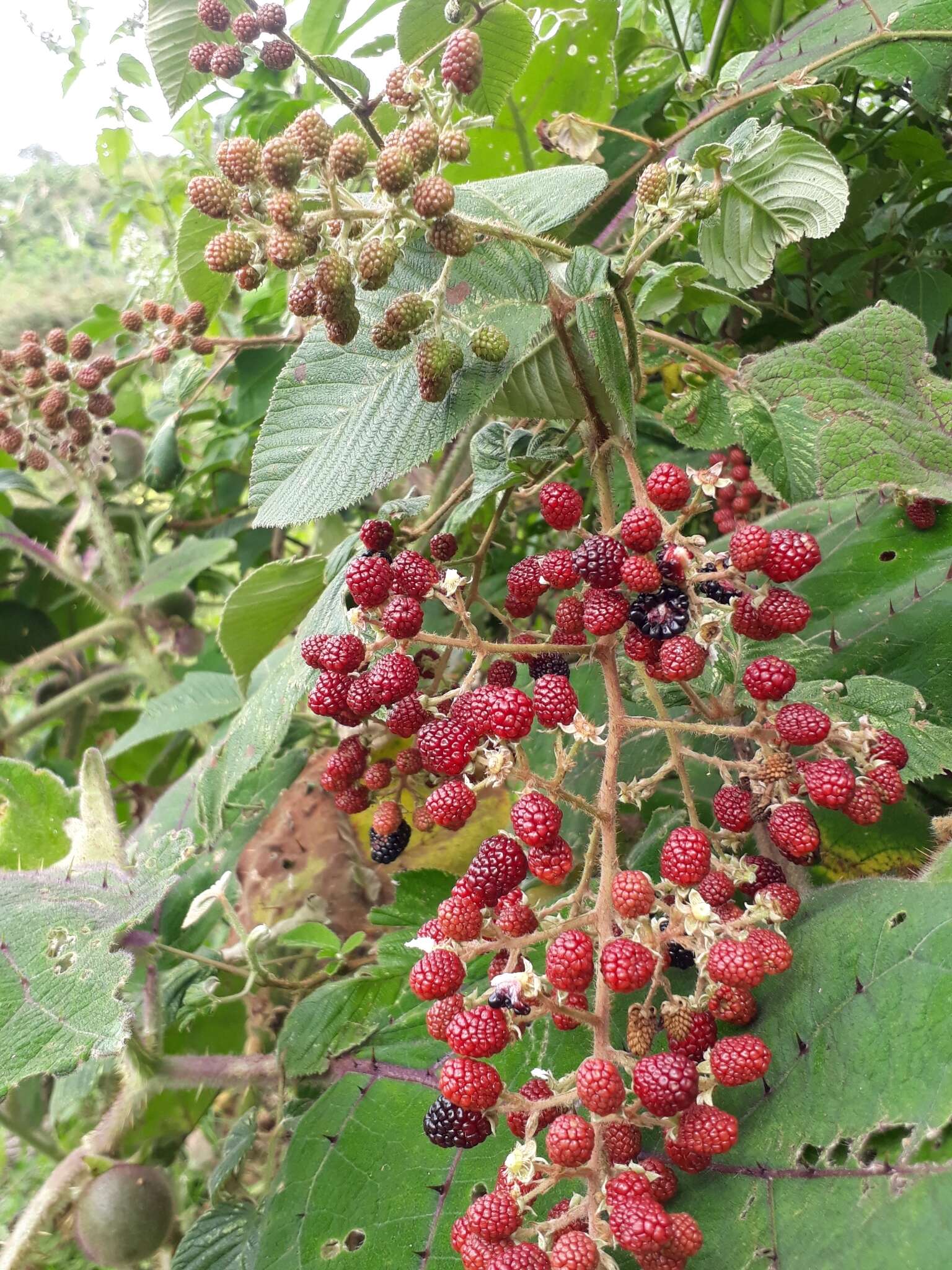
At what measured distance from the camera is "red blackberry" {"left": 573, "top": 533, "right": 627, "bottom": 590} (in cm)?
65

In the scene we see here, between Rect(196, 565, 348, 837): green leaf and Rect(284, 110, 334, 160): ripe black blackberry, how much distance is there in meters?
0.38

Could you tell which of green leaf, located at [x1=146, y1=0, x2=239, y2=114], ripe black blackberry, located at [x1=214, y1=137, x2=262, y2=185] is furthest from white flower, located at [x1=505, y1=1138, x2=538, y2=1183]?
green leaf, located at [x1=146, y1=0, x2=239, y2=114]

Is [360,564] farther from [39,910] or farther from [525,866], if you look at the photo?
[39,910]

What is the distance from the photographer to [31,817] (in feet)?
3.83

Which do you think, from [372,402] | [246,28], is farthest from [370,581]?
[246,28]

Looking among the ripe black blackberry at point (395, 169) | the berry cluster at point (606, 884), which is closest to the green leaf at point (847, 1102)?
the berry cluster at point (606, 884)

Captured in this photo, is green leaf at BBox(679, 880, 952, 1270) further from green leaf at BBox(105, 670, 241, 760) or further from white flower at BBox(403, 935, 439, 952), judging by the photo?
green leaf at BBox(105, 670, 241, 760)

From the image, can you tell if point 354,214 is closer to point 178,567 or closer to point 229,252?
point 229,252

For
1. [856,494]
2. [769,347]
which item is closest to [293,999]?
[856,494]

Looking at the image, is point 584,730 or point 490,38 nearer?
point 584,730

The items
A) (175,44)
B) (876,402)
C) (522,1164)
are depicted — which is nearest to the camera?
(522,1164)

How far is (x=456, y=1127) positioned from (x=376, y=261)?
584 millimetres

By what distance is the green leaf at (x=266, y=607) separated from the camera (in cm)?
110

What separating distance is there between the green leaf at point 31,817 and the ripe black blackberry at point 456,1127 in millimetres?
747
